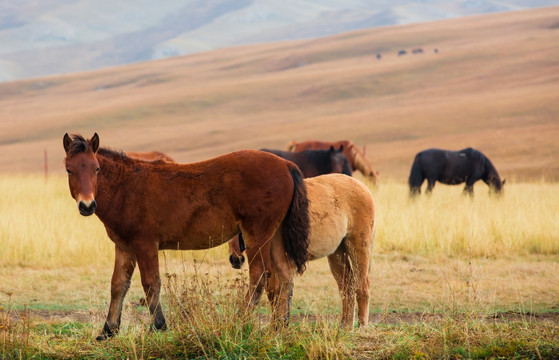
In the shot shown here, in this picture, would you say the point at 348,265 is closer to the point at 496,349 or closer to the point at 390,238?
the point at 496,349

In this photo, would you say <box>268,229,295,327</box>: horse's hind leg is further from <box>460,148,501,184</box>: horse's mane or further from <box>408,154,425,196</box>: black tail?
<box>460,148,501,184</box>: horse's mane

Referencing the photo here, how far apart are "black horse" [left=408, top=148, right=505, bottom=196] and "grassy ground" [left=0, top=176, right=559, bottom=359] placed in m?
0.76

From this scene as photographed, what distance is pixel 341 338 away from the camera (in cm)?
586

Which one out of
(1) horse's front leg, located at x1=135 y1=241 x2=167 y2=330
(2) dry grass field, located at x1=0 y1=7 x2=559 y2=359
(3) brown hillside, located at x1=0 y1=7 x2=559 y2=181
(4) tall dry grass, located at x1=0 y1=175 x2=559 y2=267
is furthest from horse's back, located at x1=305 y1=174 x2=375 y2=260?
(3) brown hillside, located at x1=0 y1=7 x2=559 y2=181

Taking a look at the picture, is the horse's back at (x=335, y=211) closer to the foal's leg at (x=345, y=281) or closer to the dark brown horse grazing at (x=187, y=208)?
the foal's leg at (x=345, y=281)

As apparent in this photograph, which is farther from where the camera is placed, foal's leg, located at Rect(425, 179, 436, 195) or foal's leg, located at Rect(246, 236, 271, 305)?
foal's leg, located at Rect(425, 179, 436, 195)

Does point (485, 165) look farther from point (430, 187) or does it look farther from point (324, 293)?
point (324, 293)

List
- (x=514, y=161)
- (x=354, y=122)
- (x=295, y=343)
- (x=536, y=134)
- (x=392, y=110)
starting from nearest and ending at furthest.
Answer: (x=295, y=343)
(x=514, y=161)
(x=536, y=134)
(x=354, y=122)
(x=392, y=110)

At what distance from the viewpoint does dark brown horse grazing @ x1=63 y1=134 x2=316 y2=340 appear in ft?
20.2

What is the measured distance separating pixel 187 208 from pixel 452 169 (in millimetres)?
14020

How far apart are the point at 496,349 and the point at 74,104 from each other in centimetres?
8338

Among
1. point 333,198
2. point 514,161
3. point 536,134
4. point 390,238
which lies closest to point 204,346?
point 333,198

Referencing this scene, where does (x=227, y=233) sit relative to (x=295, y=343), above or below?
above

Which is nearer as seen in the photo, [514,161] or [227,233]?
[227,233]
